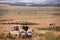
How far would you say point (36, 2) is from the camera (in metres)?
1.32

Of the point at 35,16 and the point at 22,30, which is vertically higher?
the point at 35,16

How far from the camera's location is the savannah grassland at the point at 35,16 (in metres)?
1.26

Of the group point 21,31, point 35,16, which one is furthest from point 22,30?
point 35,16

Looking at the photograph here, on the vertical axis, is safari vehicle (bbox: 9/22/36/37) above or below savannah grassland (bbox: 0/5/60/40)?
below

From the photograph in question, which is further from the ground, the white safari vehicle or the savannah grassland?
the savannah grassland

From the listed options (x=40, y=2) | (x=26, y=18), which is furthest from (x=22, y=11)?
(x=40, y=2)

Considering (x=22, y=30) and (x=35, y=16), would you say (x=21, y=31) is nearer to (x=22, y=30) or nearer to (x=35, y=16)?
(x=22, y=30)

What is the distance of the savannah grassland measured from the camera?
126 centimetres

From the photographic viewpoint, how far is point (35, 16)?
4.31ft

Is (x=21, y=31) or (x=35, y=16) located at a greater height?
(x=35, y=16)

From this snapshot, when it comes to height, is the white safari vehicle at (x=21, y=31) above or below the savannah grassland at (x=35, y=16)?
below

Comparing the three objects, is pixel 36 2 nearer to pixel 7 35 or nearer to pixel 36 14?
pixel 36 14

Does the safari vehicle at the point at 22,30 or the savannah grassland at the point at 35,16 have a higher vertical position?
the savannah grassland at the point at 35,16

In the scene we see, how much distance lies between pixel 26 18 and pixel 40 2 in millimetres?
231
